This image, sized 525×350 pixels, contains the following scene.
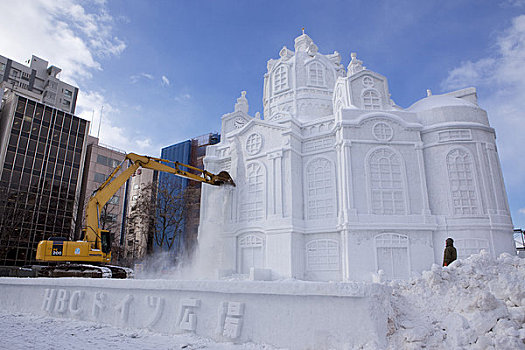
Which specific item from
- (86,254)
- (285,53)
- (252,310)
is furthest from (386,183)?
(252,310)

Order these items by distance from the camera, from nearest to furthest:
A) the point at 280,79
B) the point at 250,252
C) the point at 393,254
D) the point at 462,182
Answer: the point at 393,254, the point at 462,182, the point at 250,252, the point at 280,79

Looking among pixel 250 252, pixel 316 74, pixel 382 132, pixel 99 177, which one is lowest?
pixel 250 252

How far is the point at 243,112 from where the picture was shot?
105 ft

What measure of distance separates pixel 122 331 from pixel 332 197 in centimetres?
1680

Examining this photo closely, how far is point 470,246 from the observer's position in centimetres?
2008

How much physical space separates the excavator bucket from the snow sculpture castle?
22.8 inches

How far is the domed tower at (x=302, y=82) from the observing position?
97.6 feet

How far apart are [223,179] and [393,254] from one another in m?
12.0

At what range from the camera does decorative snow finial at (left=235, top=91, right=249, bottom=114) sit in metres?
32.2

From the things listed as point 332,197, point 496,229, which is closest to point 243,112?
point 332,197

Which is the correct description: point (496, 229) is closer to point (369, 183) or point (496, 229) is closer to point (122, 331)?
point (369, 183)

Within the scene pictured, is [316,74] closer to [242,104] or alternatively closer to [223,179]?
[242,104]

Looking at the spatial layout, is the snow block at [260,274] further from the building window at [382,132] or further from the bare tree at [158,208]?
the bare tree at [158,208]

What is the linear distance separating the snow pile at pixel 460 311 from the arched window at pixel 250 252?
52.7 feet
